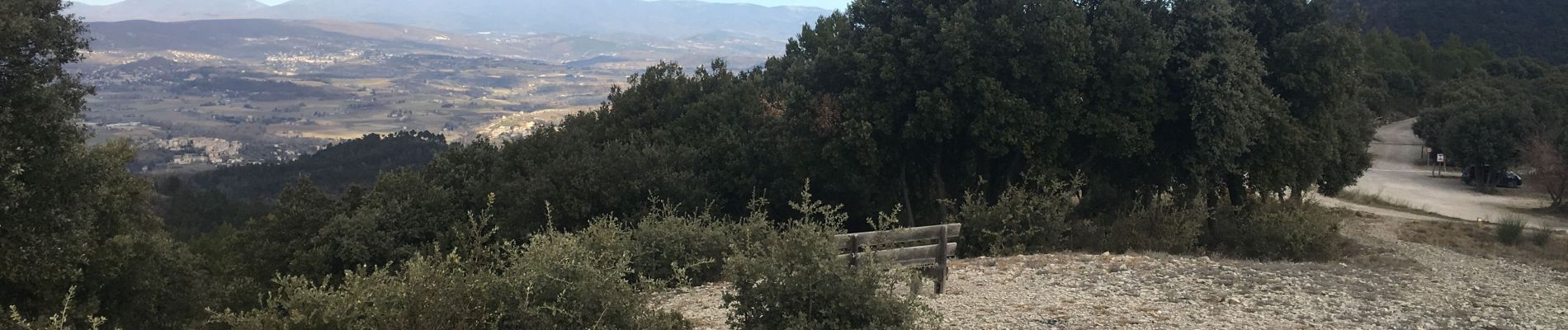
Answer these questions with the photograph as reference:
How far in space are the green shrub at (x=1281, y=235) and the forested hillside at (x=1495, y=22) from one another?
78870 millimetres

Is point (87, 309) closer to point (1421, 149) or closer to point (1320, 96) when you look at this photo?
point (1320, 96)

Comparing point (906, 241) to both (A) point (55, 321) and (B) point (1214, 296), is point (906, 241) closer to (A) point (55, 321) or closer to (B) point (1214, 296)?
(B) point (1214, 296)

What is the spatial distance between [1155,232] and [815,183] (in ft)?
24.8

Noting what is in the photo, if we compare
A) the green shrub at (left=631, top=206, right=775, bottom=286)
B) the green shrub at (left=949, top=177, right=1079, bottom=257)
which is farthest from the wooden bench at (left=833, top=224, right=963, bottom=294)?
the green shrub at (left=949, top=177, right=1079, bottom=257)

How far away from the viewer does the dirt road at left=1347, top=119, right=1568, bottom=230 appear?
29.5m

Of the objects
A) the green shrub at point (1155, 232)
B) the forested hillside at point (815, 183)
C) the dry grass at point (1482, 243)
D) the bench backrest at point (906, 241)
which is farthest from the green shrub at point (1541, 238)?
the bench backrest at point (906, 241)

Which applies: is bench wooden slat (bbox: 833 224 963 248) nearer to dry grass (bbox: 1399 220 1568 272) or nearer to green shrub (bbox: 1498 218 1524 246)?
dry grass (bbox: 1399 220 1568 272)

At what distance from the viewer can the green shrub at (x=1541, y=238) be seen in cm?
1792

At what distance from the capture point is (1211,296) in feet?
31.4

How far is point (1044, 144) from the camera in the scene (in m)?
16.7

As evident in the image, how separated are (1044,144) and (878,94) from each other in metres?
3.01

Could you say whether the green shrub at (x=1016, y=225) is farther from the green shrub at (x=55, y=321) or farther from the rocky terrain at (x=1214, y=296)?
the green shrub at (x=55, y=321)

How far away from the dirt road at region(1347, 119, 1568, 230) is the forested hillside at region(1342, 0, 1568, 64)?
3878 centimetres

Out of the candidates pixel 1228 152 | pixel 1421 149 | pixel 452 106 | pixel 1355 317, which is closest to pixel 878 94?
pixel 1228 152
